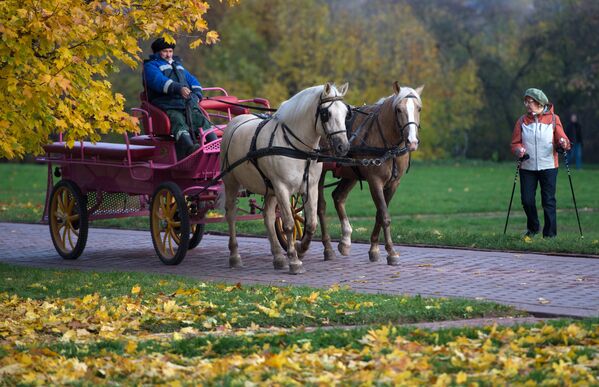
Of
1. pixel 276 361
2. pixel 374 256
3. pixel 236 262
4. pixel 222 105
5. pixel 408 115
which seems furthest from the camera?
pixel 222 105

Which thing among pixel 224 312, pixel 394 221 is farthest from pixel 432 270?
pixel 394 221

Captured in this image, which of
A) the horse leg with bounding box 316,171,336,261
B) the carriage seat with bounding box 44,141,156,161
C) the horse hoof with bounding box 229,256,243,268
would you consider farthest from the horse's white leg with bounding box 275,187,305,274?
the carriage seat with bounding box 44,141,156,161

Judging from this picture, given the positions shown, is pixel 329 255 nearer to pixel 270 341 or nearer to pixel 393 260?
pixel 393 260

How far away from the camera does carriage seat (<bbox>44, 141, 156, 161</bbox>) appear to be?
43.8ft

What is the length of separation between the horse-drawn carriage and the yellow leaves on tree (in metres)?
1.44

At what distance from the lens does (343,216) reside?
1333 centimetres

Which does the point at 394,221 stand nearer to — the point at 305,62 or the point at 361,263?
the point at 361,263

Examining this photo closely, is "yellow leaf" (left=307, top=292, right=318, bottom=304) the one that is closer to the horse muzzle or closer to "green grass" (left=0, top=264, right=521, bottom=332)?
"green grass" (left=0, top=264, right=521, bottom=332)

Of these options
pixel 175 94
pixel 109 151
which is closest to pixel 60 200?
pixel 109 151

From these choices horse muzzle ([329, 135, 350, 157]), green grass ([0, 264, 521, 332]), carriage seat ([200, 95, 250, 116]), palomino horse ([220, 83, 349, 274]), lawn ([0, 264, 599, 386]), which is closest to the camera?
lawn ([0, 264, 599, 386])

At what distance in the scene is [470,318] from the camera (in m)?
9.13

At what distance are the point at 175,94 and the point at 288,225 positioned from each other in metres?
2.26

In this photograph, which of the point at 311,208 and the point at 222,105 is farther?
the point at 222,105

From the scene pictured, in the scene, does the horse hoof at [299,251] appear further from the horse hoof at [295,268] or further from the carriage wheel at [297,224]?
the horse hoof at [295,268]
